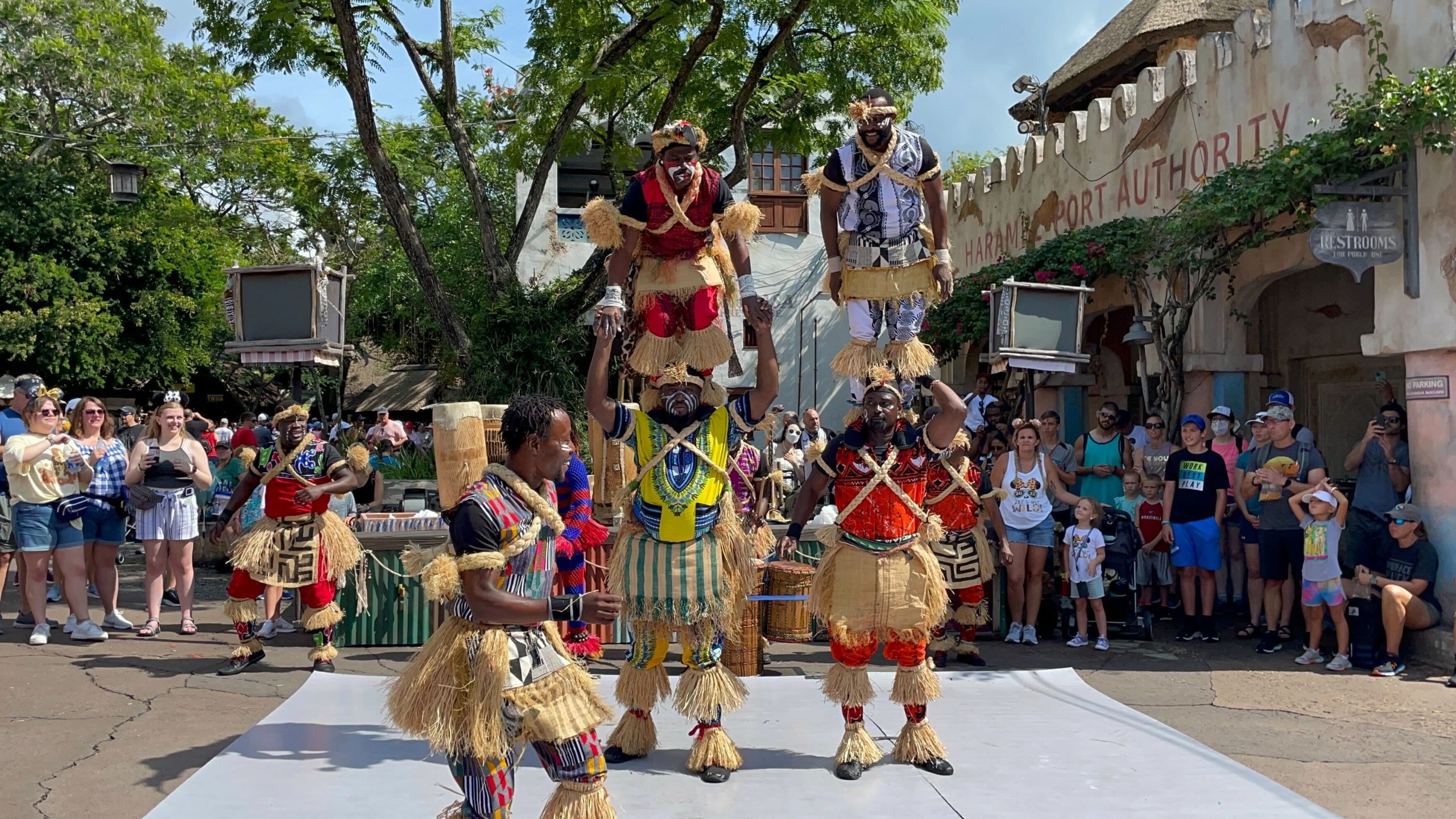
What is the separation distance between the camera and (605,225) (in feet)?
18.7

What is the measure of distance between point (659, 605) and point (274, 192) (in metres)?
23.6

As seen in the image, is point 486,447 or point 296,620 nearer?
point 486,447

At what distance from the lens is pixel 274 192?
84.6ft

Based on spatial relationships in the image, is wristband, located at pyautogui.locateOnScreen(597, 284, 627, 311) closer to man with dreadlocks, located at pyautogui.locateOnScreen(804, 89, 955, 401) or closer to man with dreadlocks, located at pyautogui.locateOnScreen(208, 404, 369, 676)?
man with dreadlocks, located at pyautogui.locateOnScreen(804, 89, 955, 401)

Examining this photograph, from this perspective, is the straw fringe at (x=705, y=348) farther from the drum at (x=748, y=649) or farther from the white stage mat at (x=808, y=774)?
the drum at (x=748, y=649)

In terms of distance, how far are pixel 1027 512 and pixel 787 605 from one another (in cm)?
230

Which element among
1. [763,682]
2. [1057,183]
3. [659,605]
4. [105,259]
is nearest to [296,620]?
[763,682]

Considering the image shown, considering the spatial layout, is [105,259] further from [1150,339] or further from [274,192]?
[1150,339]

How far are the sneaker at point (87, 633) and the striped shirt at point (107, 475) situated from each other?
0.90m

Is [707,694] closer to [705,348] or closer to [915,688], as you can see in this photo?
[915,688]

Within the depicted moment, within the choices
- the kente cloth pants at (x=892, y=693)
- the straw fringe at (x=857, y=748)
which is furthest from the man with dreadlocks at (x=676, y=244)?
the straw fringe at (x=857, y=748)

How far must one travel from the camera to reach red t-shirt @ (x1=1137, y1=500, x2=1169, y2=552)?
A: 30.6 ft

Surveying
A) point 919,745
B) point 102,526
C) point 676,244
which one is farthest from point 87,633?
point 919,745

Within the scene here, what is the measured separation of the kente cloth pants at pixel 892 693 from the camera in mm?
5238
